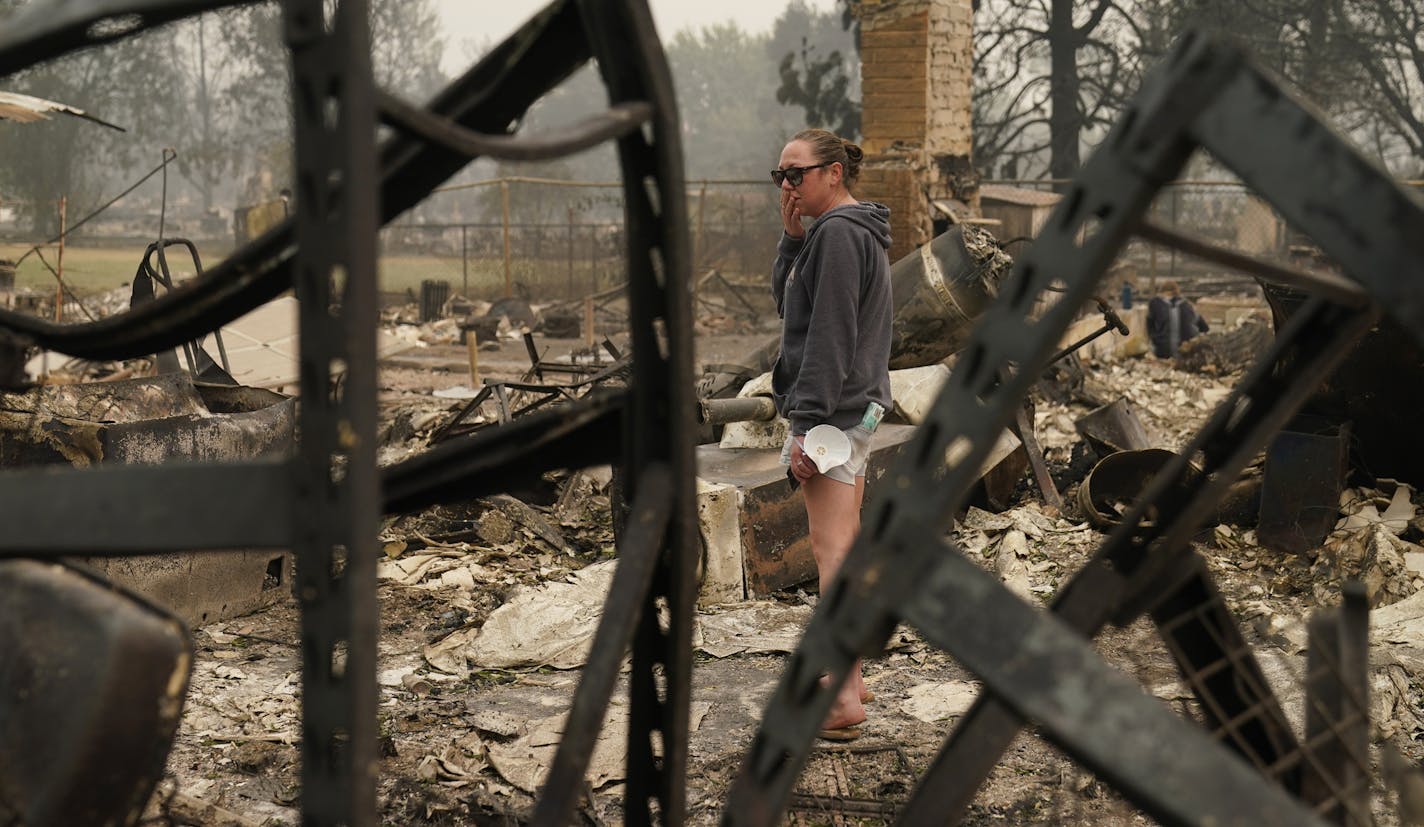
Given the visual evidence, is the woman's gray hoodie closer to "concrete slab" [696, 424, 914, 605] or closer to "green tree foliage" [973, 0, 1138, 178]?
"concrete slab" [696, 424, 914, 605]

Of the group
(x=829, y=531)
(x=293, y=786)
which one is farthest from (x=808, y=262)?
(x=293, y=786)

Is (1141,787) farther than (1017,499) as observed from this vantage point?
No

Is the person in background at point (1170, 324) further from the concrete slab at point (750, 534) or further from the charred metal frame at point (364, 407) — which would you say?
the charred metal frame at point (364, 407)

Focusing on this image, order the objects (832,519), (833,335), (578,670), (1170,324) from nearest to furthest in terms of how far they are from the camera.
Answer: (833,335) < (832,519) < (578,670) < (1170,324)

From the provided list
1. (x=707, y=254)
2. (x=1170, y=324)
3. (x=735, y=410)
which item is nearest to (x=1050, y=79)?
(x=707, y=254)

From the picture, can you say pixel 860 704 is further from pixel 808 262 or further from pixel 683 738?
pixel 683 738

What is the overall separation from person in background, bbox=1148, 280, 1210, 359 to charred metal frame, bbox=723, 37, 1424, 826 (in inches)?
563

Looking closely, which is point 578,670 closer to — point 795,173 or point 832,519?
point 832,519

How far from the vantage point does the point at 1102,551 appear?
210 cm

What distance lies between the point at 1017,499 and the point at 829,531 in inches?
148

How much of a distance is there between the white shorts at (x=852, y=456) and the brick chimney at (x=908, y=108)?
264 inches

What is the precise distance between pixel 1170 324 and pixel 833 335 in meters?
12.7

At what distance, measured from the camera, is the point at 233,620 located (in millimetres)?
5707

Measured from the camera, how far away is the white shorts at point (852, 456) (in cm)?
420
